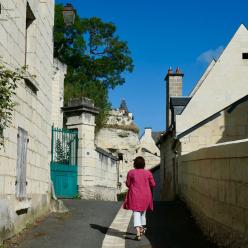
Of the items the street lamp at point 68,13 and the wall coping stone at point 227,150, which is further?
the street lamp at point 68,13

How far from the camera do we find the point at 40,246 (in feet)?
23.3

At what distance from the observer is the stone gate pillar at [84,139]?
15.7m

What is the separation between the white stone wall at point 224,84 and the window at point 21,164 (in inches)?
372

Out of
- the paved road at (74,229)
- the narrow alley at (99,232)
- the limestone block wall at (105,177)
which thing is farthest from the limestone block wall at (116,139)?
the narrow alley at (99,232)

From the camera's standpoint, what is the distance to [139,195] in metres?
7.96

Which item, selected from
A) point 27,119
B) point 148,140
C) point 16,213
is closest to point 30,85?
point 27,119

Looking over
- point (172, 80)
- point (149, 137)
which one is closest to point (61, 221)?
point (172, 80)

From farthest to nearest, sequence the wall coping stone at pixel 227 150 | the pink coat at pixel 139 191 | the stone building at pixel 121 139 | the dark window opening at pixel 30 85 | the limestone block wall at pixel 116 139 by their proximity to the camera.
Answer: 1. the stone building at pixel 121 139
2. the limestone block wall at pixel 116 139
3. the dark window opening at pixel 30 85
4. the pink coat at pixel 139 191
5. the wall coping stone at pixel 227 150

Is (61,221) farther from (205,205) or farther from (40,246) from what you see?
(205,205)

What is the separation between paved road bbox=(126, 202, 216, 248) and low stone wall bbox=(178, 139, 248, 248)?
0.23 m

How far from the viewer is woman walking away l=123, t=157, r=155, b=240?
25.7 feet

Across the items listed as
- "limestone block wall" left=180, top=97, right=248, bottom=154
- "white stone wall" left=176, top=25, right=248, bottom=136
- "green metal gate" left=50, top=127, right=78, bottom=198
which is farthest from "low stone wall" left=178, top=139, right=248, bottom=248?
"white stone wall" left=176, top=25, right=248, bottom=136

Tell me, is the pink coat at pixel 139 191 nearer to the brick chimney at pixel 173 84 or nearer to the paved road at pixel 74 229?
the paved road at pixel 74 229

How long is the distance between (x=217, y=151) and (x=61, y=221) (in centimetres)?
408
